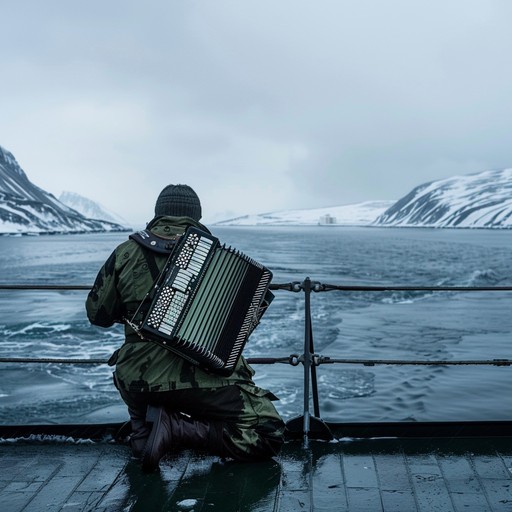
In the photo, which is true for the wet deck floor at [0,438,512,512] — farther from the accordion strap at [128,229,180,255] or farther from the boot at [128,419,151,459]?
the accordion strap at [128,229,180,255]

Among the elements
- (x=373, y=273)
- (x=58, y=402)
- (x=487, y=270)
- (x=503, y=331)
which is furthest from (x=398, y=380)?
(x=487, y=270)

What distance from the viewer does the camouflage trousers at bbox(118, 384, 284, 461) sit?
3893 millimetres

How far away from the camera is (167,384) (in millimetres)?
3799

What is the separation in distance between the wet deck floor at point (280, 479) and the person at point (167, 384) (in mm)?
157

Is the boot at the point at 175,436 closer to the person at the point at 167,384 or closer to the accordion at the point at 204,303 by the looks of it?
the person at the point at 167,384

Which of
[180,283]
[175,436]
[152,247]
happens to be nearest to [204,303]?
[180,283]

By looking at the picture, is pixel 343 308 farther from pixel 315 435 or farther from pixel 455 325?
pixel 315 435

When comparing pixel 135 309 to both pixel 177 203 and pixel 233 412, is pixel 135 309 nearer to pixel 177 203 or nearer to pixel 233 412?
pixel 177 203

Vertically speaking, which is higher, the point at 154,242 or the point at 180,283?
the point at 154,242

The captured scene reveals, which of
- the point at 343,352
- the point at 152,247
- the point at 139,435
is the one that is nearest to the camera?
the point at 152,247

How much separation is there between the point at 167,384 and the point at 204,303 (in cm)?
52

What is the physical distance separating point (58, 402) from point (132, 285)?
10269mm

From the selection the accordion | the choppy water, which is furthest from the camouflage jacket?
the choppy water

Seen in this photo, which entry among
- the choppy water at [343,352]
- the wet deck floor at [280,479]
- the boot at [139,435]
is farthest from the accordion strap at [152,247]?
the choppy water at [343,352]
